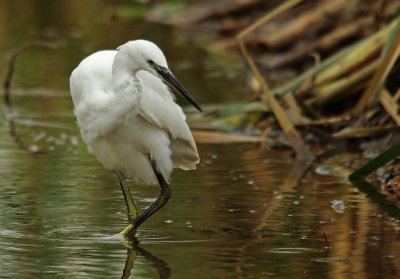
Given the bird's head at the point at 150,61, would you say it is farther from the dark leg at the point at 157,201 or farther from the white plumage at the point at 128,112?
the dark leg at the point at 157,201

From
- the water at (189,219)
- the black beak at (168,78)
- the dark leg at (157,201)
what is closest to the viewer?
the water at (189,219)

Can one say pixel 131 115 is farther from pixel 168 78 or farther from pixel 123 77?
pixel 168 78

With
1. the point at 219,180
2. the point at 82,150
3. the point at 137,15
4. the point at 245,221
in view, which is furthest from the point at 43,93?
the point at 137,15

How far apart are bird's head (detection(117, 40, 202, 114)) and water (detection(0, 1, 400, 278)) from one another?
0.94 meters

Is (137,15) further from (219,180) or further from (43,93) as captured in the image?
(219,180)

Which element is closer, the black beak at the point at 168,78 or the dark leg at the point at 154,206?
the black beak at the point at 168,78

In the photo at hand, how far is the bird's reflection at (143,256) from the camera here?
6903mm

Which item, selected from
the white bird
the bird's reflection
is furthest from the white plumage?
the bird's reflection

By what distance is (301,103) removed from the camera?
1184cm

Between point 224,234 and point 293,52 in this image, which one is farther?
point 293,52

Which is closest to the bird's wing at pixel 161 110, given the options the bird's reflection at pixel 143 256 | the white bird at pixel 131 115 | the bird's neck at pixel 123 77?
the white bird at pixel 131 115

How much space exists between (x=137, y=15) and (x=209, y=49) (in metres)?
3.72

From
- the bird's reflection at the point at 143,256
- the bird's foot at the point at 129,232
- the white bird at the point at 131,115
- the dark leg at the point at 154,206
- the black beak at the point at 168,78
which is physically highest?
the black beak at the point at 168,78

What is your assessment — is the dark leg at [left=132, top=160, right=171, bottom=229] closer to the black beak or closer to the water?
the water
